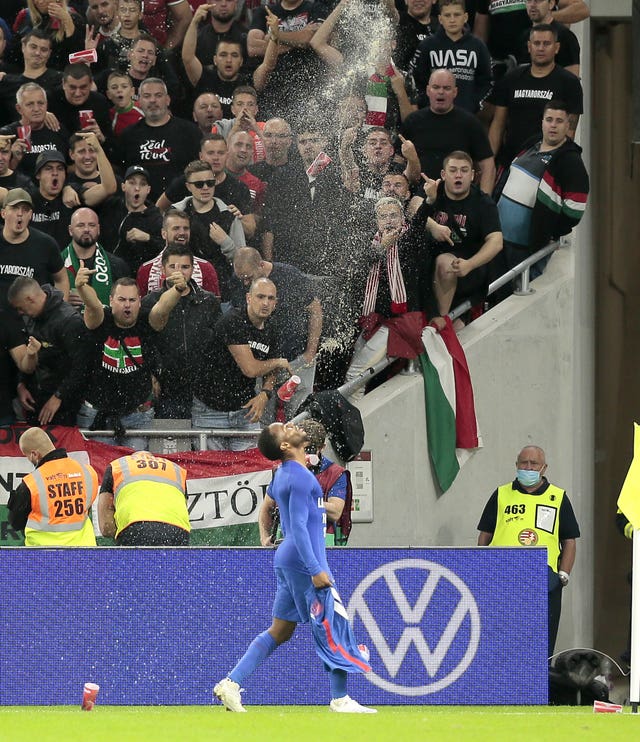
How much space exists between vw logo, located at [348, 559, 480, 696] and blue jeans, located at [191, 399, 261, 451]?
230 centimetres

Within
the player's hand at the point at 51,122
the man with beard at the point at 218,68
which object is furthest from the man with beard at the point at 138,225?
the man with beard at the point at 218,68

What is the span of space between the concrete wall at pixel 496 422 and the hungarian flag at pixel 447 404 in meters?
0.09

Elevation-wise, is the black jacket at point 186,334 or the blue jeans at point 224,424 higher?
the black jacket at point 186,334

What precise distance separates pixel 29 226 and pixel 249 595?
4.20 meters

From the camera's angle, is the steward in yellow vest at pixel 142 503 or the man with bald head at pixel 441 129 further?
the man with bald head at pixel 441 129

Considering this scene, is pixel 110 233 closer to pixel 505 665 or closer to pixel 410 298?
pixel 410 298

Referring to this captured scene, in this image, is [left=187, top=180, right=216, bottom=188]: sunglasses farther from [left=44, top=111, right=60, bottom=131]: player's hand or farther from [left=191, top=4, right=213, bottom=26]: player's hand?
[left=191, top=4, right=213, bottom=26]: player's hand

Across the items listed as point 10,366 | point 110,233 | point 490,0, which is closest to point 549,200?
point 490,0

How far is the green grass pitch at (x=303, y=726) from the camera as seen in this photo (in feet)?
24.2

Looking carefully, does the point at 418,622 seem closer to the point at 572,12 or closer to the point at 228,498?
the point at 228,498

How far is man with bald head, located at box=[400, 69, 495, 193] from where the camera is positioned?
14.0 m

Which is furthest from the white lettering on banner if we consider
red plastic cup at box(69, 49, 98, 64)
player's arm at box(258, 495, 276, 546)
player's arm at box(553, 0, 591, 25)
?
player's arm at box(553, 0, 591, 25)

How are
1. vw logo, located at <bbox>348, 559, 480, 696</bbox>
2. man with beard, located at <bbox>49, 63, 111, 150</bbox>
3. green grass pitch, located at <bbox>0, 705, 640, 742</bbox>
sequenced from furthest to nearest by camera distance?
man with beard, located at <bbox>49, 63, 111, 150</bbox> < vw logo, located at <bbox>348, 559, 480, 696</bbox> < green grass pitch, located at <bbox>0, 705, 640, 742</bbox>

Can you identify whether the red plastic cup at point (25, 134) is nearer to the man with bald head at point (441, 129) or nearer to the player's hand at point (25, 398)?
the player's hand at point (25, 398)
